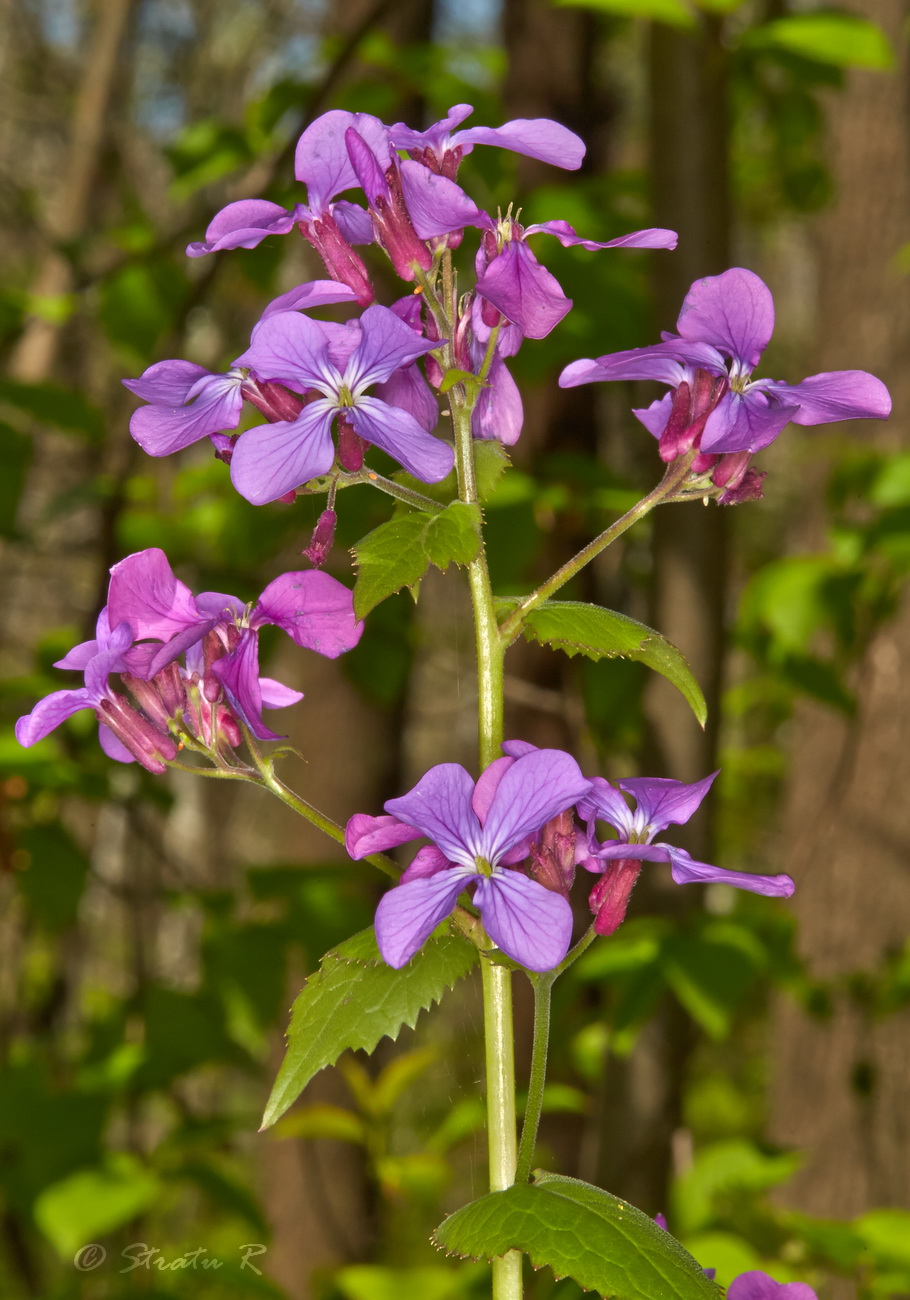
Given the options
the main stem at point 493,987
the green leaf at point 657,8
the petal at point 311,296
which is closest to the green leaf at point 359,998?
the main stem at point 493,987

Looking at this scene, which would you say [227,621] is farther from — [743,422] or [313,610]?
[743,422]

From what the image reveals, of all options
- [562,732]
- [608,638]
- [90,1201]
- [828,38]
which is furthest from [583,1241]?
[562,732]

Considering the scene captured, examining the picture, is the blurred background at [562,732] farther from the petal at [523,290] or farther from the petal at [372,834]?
the petal at [523,290]

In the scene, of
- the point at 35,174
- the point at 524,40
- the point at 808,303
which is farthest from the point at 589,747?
the point at 808,303

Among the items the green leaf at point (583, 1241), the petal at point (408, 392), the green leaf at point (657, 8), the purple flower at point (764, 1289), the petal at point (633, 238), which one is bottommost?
the purple flower at point (764, 1289)

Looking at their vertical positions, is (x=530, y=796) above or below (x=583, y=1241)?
above

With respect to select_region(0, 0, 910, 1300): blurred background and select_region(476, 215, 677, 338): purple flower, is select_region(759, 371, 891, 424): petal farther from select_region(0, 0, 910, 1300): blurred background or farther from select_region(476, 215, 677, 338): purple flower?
select_region(0, 0, 910, 1300): blurred background

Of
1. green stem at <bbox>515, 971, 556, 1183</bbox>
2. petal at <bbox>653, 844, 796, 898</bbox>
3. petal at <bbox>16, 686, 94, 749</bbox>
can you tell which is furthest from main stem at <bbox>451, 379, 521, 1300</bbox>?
petal at <bbox>16, 686, 94, 749</bbox>
